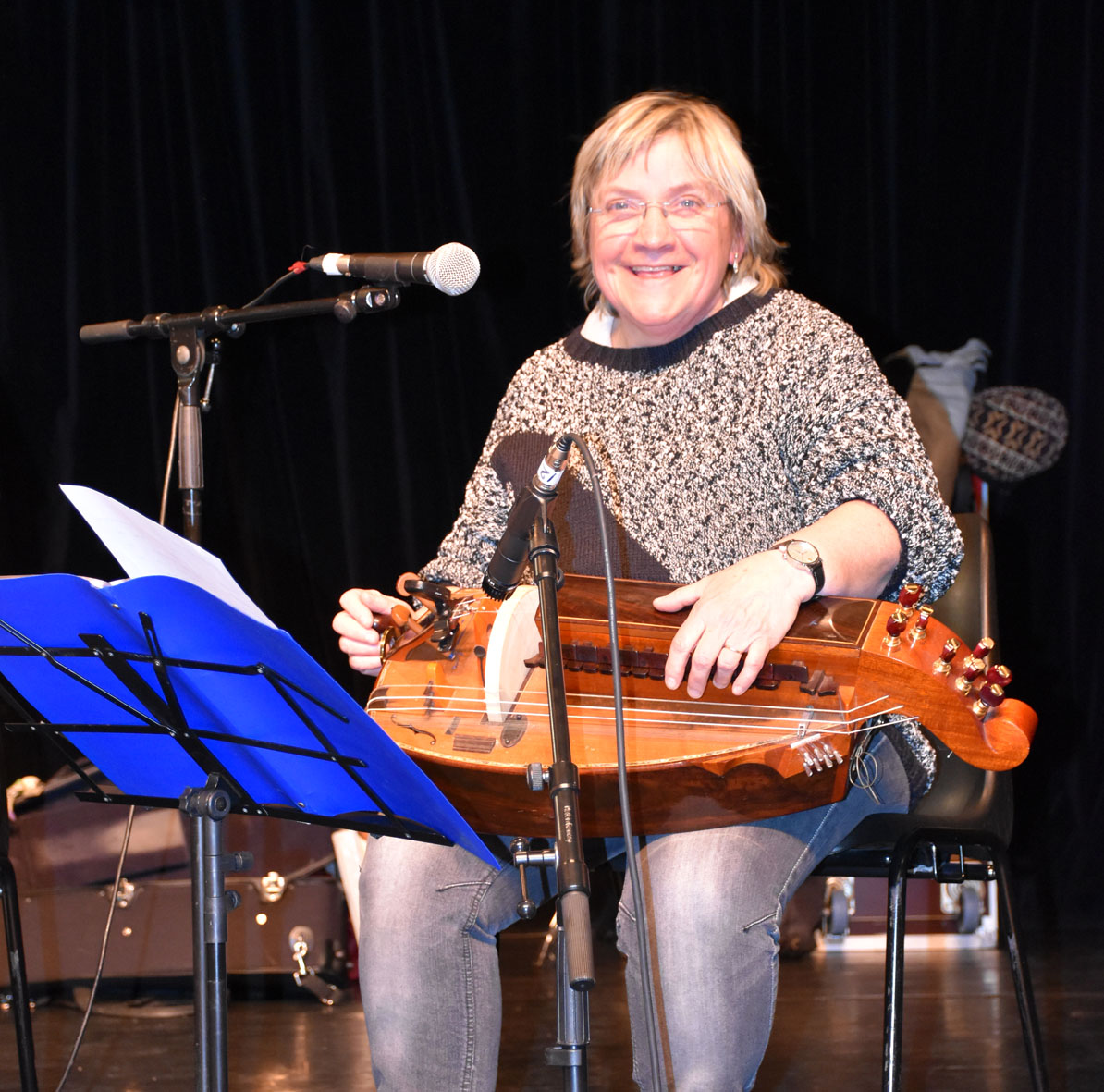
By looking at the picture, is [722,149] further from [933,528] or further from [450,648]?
[450,648]

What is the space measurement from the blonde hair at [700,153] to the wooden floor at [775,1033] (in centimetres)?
134

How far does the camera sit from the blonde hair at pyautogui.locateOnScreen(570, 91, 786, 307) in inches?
69.2

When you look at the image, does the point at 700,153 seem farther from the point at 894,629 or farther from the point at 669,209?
the point at 894,629

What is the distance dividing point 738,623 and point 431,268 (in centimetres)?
53

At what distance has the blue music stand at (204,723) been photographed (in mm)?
1001

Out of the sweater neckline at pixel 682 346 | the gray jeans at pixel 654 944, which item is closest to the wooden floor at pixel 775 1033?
the gray jeans at pixel 654 944

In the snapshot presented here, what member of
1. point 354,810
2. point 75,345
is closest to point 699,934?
point 354,810

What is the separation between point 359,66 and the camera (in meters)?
3.24

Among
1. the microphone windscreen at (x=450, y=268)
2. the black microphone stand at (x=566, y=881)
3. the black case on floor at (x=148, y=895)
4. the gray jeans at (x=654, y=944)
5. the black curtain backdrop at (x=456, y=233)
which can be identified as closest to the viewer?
the black microphone stand at (x=566, y=881)

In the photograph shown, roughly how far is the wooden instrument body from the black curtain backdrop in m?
1.88

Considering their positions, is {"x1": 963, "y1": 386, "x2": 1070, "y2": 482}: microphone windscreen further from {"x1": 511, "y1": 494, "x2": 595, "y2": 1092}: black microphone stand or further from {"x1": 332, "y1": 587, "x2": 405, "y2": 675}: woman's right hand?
{"x1": 511, "y1": 494, "x2": 595, "y2": 1092}: black microphone stand

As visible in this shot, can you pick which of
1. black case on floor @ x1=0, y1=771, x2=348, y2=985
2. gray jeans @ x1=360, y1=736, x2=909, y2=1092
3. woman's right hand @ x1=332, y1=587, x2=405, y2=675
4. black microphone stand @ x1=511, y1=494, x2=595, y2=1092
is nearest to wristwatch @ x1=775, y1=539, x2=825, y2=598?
gray jeans @ x1=360, y1=736, x2=909, y2=1092

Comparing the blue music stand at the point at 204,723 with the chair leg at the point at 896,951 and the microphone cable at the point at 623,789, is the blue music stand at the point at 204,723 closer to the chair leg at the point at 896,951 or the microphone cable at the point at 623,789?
the microphone cable at the point at 623,789

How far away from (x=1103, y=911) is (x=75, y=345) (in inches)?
112
